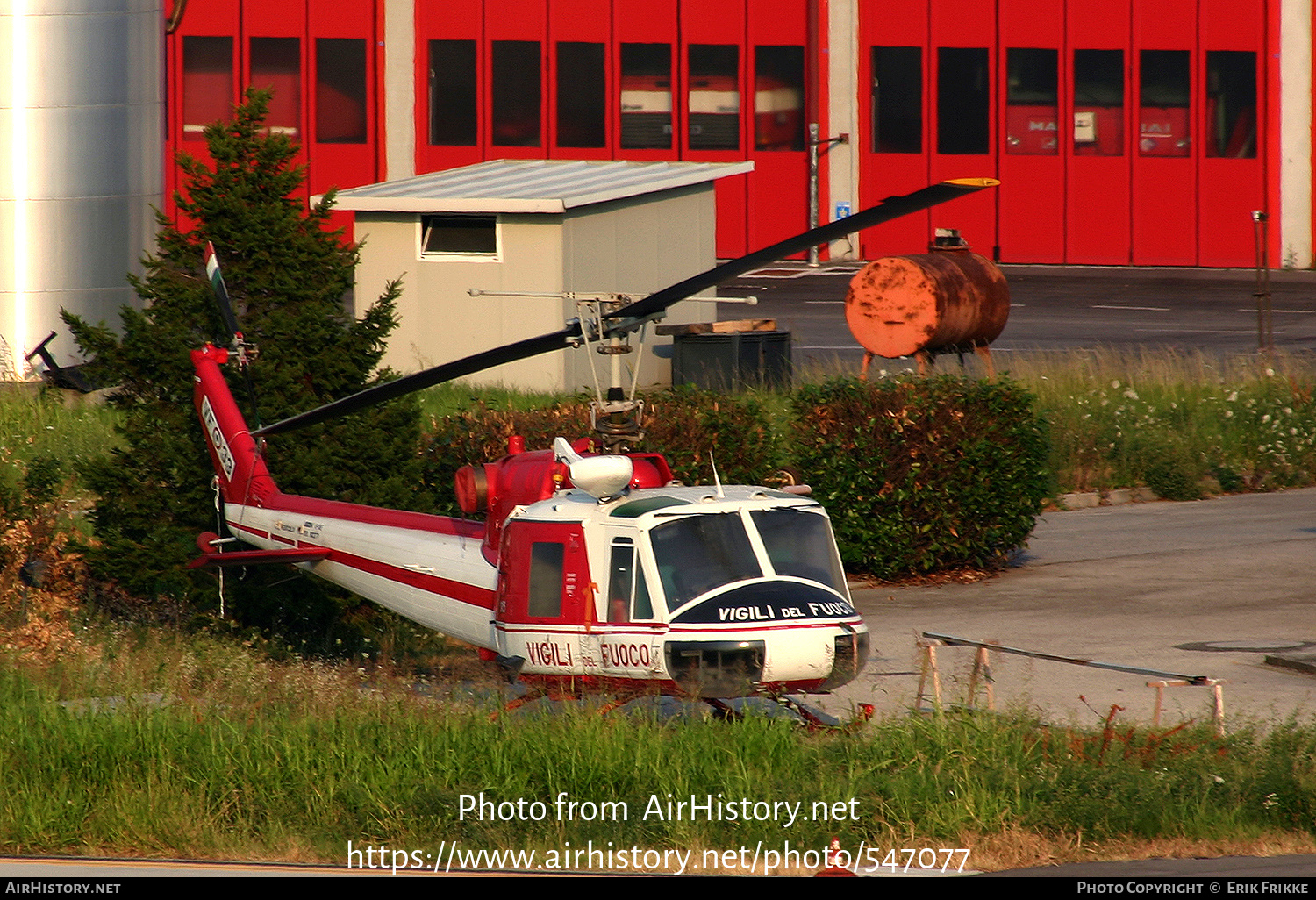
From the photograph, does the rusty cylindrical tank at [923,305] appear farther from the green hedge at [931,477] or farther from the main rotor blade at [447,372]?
the main rotor blade at [447,372]

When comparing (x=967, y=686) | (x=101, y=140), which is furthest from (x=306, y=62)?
(x=967, y=686)

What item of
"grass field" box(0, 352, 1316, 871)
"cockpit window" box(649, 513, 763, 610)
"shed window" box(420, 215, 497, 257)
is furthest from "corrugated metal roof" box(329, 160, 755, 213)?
"cockpit window" box(649, 513, 763, 610)

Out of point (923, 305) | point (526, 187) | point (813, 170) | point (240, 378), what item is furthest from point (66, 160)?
point (813, 170)

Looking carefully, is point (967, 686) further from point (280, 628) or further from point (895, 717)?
point (280, 628)

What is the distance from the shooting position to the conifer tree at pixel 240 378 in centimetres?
1508

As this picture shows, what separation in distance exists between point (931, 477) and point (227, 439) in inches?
281

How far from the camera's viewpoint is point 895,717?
38.8ft

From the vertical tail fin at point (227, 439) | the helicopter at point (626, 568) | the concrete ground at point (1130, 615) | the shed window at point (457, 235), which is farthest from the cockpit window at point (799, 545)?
the shed window at point (457, 235)

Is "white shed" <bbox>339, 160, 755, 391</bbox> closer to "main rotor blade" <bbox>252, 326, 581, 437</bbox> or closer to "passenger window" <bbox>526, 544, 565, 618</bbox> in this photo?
"main rotor blade" <bbox>252, 326, 581, 437</bbox>

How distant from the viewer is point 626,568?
11195 mm

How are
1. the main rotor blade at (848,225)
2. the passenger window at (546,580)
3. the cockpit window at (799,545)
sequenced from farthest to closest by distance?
the passenger window at (546,580) < the cockpit window at (799,545) < the main rotor blade at (848,225)

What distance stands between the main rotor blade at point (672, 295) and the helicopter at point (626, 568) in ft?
0.07

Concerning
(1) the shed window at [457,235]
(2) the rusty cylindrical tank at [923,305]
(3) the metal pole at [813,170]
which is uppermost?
(3) the metal pole at [813,170]

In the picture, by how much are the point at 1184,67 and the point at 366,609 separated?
33.5 meters
